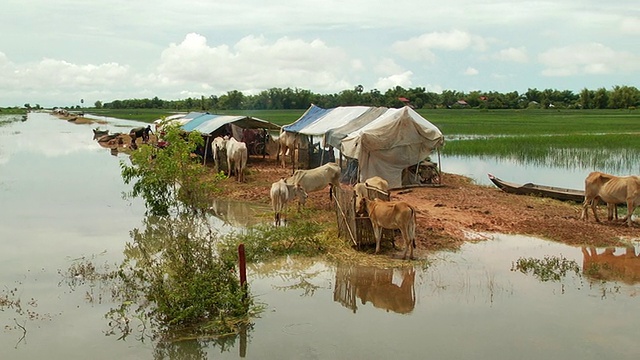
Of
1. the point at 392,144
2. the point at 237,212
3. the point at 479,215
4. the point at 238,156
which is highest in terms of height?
the point at 392,144

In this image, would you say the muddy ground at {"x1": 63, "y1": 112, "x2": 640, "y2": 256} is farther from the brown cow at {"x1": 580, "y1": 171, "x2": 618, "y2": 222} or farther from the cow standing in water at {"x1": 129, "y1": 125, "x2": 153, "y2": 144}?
the cow standing in water at {"x1": 129, "y1": 125, "x2": 153, "y2": 144}

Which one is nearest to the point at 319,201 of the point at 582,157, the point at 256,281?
the point at 256,281

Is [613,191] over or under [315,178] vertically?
over

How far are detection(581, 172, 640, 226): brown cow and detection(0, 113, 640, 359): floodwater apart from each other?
4.90 feet

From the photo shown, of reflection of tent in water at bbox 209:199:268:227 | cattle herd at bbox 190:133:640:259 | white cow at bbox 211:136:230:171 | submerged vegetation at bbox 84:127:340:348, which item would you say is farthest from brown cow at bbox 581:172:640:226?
white cow at bbox 211:136:230:171

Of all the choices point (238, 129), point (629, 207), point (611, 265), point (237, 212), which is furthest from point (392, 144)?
point (238, 129)

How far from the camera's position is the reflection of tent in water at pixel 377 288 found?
821cm

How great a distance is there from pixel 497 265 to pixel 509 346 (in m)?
3.07

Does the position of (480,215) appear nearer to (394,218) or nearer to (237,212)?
(394,218)

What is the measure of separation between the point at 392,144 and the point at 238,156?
16.9ft

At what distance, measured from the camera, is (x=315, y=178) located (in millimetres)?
14617

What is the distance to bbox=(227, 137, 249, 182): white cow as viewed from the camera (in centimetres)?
1862

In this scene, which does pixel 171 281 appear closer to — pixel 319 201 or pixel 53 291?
pixel 53 291

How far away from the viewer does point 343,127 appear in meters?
17.9
